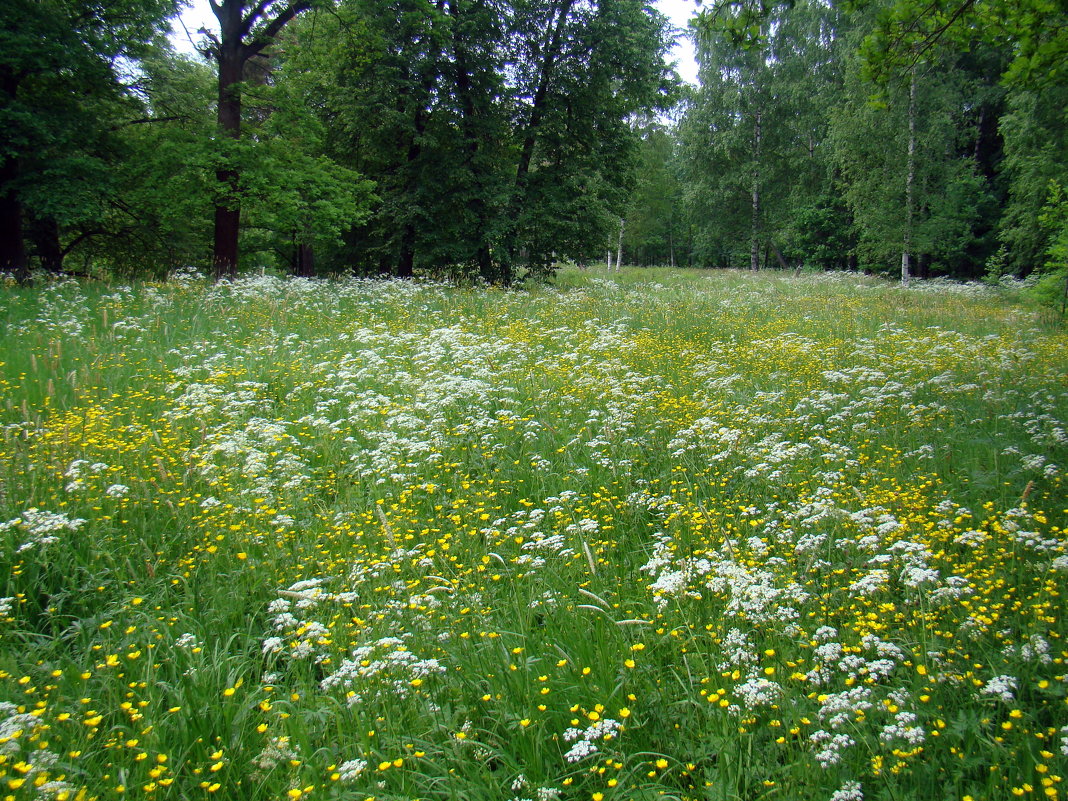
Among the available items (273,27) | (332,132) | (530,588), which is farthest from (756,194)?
(530,588)

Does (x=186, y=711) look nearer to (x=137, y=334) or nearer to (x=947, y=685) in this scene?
(x=947, y=685)

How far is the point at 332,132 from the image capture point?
18938mm

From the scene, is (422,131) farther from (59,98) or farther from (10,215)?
(10,215)

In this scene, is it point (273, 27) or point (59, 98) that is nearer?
point (59, 98)

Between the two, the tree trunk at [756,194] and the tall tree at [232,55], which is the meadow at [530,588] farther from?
the tree trunk at [756,194]

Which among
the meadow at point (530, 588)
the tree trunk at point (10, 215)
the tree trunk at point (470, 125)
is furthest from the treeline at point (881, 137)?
the tree trunk at point (10, 215)

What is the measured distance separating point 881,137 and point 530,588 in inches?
1048

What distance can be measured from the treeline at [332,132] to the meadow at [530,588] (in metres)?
8.30

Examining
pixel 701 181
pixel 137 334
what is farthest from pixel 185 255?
pixel 701 181

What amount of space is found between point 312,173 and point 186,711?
48.5 ft

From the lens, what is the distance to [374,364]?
6766 mm

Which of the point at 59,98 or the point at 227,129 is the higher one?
the point at 59,98

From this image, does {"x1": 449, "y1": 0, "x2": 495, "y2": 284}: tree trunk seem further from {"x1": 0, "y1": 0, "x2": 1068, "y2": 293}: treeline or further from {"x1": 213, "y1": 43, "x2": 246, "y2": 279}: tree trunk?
{"x1": 213, "y1": 43, "x2": 246, "y2": 279}: tree trunk

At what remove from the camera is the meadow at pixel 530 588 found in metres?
2.10
